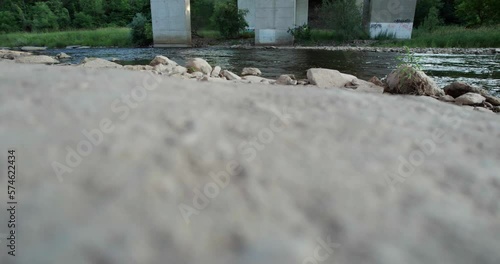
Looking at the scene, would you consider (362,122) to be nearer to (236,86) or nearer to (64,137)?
(236,86)

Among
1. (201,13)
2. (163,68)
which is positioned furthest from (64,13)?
(163,68)

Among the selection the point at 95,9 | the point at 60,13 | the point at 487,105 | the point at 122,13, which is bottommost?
the point at 487,105

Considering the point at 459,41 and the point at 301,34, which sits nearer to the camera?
the point at 459,41

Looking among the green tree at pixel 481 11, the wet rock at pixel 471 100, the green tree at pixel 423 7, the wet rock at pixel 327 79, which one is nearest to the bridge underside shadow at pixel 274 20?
the green tree at pixel 423 7

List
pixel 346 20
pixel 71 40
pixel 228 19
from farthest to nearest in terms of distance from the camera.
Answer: pixel 228 19 → pixel 71 40 → pixel 346 20

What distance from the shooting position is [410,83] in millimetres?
4699

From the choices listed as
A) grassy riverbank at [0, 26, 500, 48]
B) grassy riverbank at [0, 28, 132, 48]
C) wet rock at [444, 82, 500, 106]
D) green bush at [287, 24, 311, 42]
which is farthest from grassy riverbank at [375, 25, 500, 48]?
grassy riverbank at [0, 28, 132, 48]

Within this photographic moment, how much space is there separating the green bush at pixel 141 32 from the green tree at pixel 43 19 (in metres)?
11.2

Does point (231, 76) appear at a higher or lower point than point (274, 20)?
lower

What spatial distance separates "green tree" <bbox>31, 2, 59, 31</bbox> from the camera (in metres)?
28.9

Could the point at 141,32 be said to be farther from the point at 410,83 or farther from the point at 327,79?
the point at 410,83

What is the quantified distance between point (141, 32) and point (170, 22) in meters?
2.24

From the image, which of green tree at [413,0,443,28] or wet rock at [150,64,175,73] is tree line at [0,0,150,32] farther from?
wet rock at [150,64,175,73]

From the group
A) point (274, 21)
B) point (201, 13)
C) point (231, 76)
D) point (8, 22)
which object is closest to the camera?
point (231, 76)
